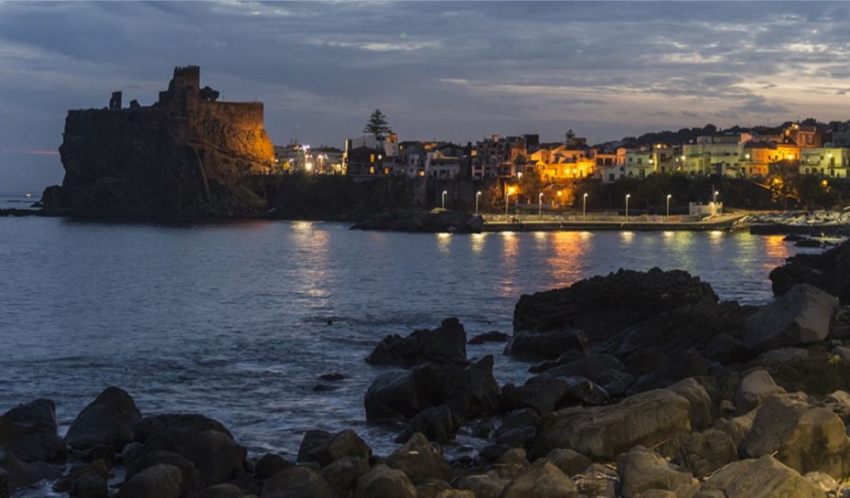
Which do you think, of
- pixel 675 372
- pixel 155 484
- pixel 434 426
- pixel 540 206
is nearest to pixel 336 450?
pixel 155 484

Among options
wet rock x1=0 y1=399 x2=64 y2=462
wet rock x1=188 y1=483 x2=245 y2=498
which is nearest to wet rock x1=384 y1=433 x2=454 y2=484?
wet rock x1=188 y1=483 x2=245 y2=498

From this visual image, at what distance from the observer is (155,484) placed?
13.8 meters

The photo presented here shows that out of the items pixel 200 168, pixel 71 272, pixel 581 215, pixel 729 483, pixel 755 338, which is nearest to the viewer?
pixel 729 483

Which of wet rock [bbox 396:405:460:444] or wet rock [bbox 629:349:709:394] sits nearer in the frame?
wet rock [bbox 396:405:460:444]

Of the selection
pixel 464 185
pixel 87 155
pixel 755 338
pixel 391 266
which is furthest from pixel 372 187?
pixel 755 338

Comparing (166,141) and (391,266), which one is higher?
(166,141)

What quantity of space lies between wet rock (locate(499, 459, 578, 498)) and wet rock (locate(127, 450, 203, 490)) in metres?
4.13

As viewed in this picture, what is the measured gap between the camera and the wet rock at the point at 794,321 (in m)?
20.8

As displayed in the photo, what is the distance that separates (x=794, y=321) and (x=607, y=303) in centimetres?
809

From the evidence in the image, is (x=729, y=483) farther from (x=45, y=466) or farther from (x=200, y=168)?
(x=200, y=168)

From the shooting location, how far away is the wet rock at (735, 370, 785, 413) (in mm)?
16828

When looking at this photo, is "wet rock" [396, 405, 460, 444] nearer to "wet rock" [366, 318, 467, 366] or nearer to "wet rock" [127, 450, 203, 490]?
"wet rock" [127, 450, 203, 490]

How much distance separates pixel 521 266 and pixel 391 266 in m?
7.22

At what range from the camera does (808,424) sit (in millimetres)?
13609
